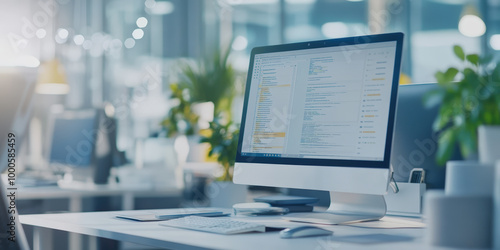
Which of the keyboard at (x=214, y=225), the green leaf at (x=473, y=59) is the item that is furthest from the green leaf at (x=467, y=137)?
the keyboard at (x=214, y=225)

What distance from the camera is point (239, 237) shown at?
1.48 metres

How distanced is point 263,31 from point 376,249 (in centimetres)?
693

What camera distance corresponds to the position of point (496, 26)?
6.34m

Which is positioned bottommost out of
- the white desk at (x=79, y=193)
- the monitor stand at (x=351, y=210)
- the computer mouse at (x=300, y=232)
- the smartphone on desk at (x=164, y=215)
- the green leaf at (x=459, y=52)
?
the white desk at (x=79, y=193)

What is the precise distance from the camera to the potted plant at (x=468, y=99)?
1266mm

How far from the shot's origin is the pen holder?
1915 mm

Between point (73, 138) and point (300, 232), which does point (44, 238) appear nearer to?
point (300, 232)

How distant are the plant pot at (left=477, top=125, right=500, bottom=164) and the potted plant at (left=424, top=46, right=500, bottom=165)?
11 mm

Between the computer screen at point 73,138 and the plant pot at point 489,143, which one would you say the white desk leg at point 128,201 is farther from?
the plant pot at point 489,143

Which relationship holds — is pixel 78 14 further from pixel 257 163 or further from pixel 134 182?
pixel 257 163

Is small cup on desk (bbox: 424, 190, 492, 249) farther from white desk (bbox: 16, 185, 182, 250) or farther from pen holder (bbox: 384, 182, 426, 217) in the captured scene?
white desk (bbox: 16, 185, 182, 250)

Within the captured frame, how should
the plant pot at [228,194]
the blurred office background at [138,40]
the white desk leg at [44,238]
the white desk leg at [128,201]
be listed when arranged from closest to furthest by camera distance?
the white desk leg at [44,238]
the plant pot at [228,194]
the white desk leg at [128,201]
the blurred office background at [138,40]

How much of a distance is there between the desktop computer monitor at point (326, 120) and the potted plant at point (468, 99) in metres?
0.39

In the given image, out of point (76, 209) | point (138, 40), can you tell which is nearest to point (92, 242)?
point (76, 209)
